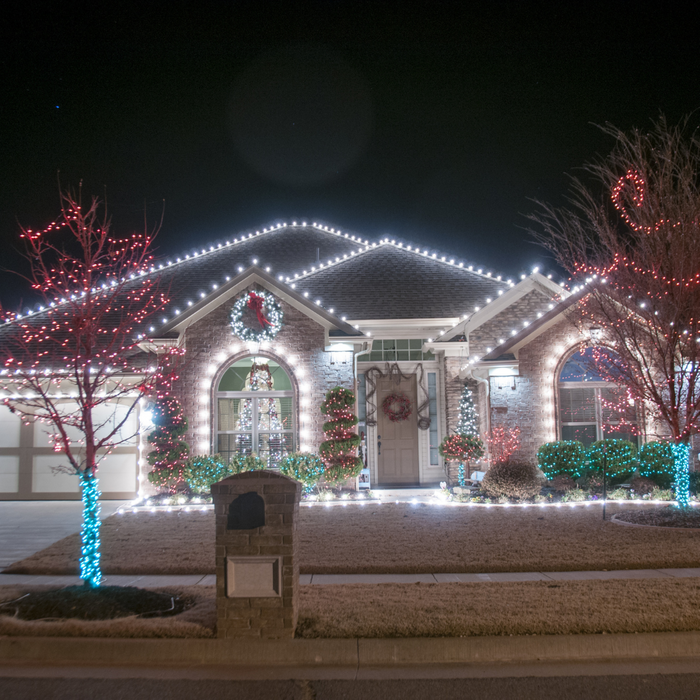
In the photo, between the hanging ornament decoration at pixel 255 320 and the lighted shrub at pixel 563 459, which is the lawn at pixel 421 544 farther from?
the hanging ornament decoration at pixel 255 320

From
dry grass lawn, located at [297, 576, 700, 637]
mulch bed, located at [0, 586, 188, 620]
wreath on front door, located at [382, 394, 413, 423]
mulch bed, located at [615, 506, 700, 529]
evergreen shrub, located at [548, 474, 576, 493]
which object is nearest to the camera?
dry grass lawn, located at [297, 576, 700, 637]

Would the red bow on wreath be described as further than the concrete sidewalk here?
Yes

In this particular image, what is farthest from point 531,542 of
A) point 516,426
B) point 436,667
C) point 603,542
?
point 516,426

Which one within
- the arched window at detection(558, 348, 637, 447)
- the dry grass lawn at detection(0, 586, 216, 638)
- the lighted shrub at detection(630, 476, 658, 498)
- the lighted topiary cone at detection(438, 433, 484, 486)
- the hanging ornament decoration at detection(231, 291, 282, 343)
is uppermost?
the hanging ornament decoration at detection(231, 291, 282, 343)

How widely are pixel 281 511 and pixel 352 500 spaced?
289 inches

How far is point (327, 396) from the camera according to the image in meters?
12.6

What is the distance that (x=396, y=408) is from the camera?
48.6ft

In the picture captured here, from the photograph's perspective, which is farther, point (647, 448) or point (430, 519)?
point (647, 448)

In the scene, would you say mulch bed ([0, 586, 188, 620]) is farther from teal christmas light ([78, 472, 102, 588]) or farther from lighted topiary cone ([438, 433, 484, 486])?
Answer: lighted topiary cone ([438, 433, 484, 486])

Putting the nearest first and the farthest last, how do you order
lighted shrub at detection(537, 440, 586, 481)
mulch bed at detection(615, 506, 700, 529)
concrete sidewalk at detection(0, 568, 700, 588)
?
concrete sidewalk at detection(0, 568, 700, 588) < mulch bed at detection(615, 506, 700, 529) < lighted shrub at detection(537, 440, 586, 481)

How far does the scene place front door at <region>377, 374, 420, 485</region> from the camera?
14.8 metres

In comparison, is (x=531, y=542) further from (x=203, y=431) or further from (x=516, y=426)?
(x=203, y=431)

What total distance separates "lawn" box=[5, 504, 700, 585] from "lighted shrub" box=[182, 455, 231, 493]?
1.54m

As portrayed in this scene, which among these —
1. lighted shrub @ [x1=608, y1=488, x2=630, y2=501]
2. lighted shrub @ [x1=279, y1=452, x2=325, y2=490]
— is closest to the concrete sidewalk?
lighted shrub @ [x1=608, y1=488, x2=630, y2=501]
